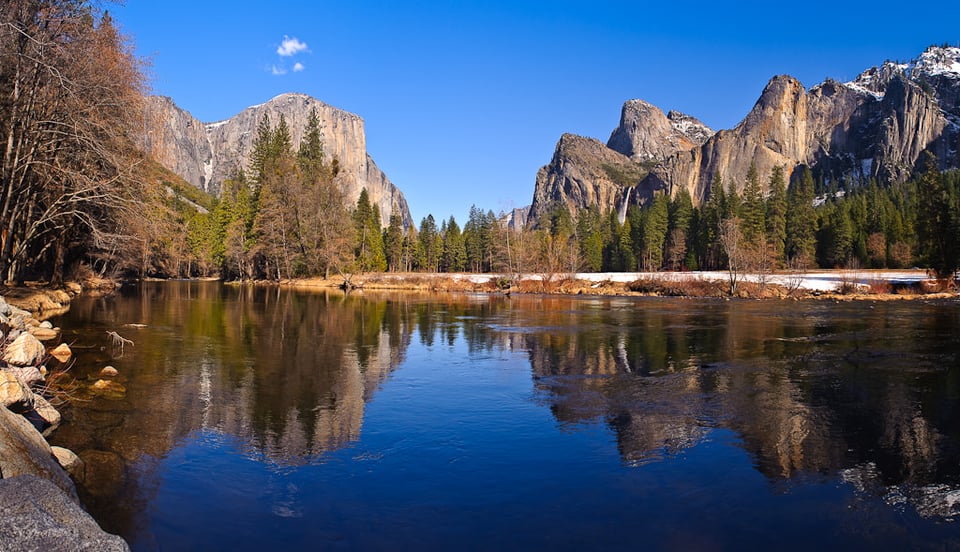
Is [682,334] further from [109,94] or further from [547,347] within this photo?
[109,94]

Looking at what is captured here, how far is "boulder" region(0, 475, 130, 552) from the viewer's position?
140 inches

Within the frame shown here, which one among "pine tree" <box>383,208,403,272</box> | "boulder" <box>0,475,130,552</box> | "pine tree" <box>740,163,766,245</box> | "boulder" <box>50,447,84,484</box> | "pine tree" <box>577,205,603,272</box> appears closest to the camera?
"boulder" <box>0,475,130,552</box>

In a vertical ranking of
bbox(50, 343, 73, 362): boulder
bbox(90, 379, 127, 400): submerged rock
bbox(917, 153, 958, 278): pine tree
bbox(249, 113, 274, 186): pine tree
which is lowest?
bbox(90, 379, 127, 400): submerged rock

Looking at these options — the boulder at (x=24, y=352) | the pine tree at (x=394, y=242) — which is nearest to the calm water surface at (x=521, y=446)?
the boulder at (x=24, y=352)

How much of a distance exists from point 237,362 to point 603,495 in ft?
38.8

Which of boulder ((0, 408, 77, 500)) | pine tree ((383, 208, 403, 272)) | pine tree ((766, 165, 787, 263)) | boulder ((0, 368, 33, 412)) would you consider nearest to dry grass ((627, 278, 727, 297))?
pine tree ((766, 165, 787, 263))

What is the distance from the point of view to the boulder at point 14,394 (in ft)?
26.9

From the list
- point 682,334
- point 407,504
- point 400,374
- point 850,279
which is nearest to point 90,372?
point 400,374

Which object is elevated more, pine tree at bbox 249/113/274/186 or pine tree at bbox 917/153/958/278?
pine tree at bbox 249/113/274/186

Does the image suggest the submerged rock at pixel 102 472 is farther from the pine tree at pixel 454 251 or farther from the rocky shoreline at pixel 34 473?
the pine tree at pixel 454 251

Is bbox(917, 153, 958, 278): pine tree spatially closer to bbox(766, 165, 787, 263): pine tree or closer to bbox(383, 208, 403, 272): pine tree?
bbox(766, 165, 787, 263): pine tree

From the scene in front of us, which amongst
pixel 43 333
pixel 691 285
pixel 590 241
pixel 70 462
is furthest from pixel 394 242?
pixel 70 462

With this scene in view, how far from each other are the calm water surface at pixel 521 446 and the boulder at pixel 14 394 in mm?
739

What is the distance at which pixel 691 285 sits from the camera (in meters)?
51.7
